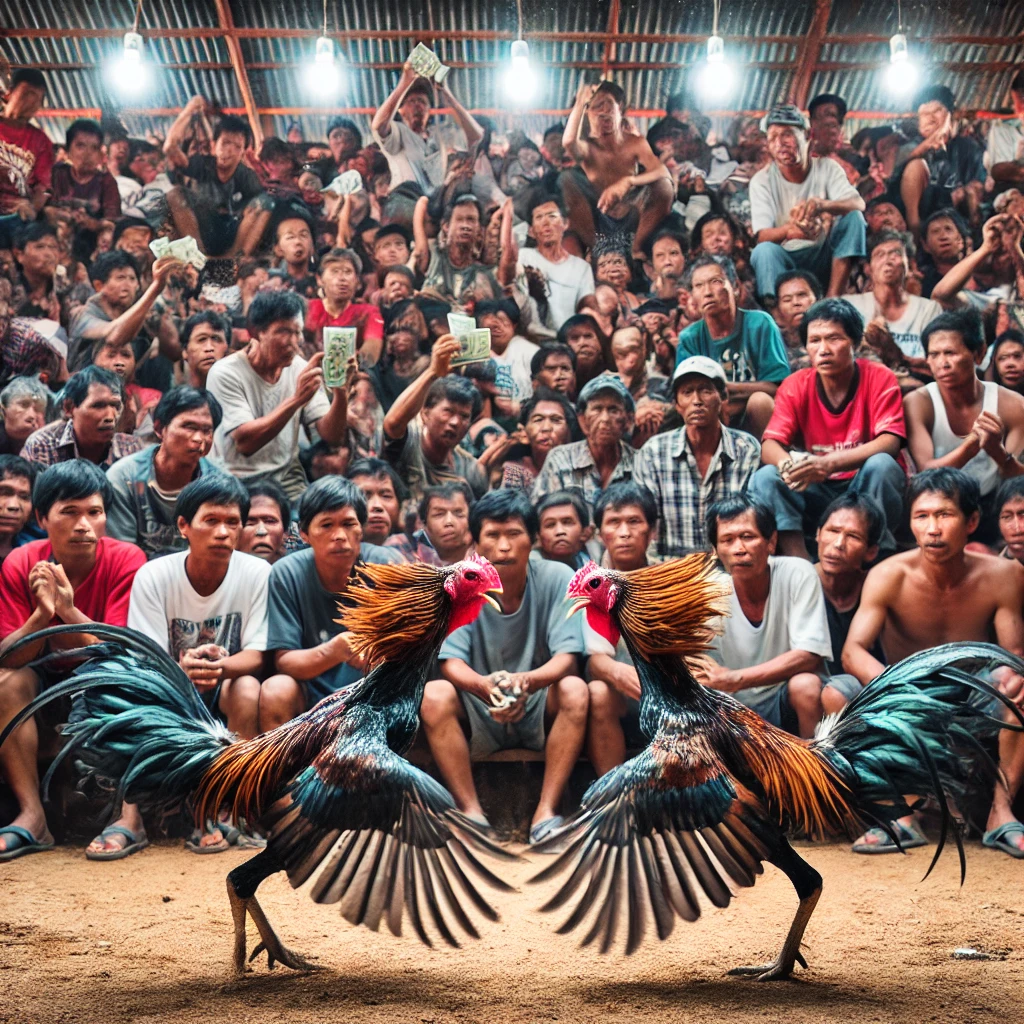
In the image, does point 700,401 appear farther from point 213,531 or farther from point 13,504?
point 13,504

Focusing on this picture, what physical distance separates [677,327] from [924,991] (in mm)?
4348

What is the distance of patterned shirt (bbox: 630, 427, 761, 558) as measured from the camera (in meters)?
5.88

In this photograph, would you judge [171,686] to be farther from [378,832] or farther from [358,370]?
[358,370]

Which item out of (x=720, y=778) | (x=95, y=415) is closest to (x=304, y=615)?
(x=95, y=415)

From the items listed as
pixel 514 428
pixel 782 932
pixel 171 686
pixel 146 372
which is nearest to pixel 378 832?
pixel 171 686

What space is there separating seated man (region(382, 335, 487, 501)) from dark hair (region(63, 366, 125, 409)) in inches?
62.7

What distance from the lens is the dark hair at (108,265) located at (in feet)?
21.2

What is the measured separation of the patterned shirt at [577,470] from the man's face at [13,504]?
110 inches

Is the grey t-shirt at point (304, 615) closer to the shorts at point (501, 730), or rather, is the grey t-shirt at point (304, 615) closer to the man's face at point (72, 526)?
the shorts at point (501, 730)

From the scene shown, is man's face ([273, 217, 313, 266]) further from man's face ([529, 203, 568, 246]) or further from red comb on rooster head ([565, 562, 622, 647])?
red comb on rooster head ([565, 562, 622, 647])

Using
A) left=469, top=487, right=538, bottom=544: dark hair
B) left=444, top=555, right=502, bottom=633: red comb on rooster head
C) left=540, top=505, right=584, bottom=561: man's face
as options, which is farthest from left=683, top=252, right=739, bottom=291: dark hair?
left=444, top=555, right=502, bottom=633: red comb on rooster head

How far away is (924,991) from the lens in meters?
3.08

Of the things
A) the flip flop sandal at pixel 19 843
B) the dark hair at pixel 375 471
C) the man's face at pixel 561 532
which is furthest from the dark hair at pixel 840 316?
the flip flop sandal at pixel 19 843

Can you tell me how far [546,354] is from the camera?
21.3 ft
